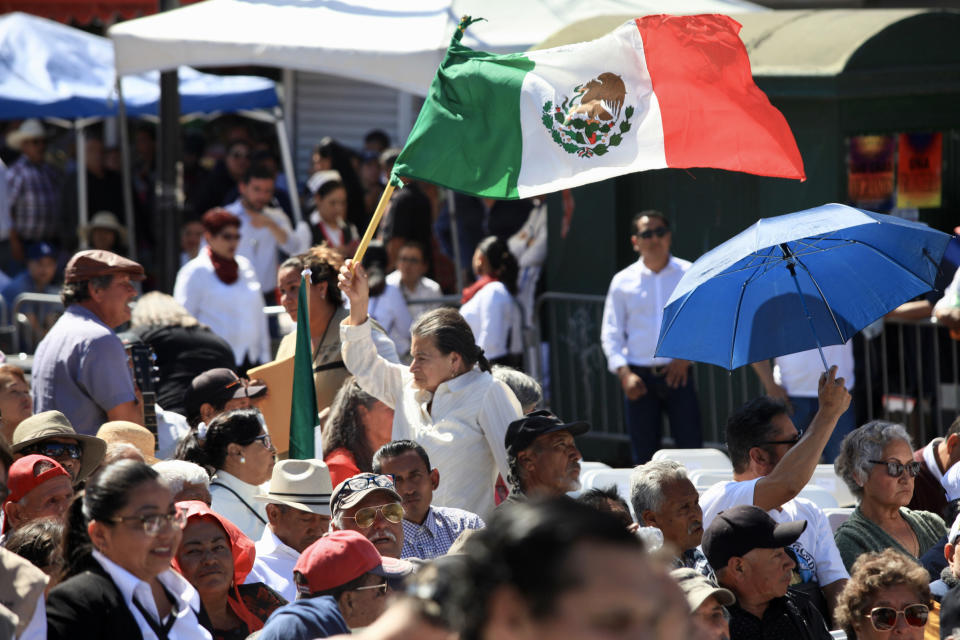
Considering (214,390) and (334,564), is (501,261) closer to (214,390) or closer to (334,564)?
(214,390)

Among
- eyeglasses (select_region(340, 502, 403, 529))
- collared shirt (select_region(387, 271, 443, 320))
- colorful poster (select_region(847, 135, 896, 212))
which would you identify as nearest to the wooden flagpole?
eyeglasses (select_region(340, 502, 403, 529))

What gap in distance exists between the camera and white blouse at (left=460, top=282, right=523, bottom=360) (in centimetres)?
997

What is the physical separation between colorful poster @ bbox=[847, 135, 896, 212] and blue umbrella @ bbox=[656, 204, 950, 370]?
172 inches

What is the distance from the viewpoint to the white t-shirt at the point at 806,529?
5379 mm

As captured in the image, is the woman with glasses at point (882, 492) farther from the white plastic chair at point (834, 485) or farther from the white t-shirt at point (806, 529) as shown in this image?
the white plastic chair at point (834, 485)

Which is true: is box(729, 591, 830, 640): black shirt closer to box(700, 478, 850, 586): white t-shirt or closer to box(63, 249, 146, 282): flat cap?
box(700, 478, 850, 586): white t-shirt

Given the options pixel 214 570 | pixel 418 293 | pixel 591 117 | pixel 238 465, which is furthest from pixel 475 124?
pixel 418 293

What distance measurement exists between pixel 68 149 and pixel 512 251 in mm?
9882

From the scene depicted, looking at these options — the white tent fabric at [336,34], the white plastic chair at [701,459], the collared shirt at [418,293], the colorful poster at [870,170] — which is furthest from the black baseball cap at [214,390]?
the colorful poster at [870,170]

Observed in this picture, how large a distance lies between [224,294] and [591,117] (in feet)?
14.0

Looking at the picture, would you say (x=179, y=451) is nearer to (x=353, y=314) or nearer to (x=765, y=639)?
(x=353, y=314)

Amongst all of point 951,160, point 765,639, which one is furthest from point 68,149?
point 765,639

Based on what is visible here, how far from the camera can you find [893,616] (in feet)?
15.3

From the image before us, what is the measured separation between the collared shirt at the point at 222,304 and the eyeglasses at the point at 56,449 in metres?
4.35
